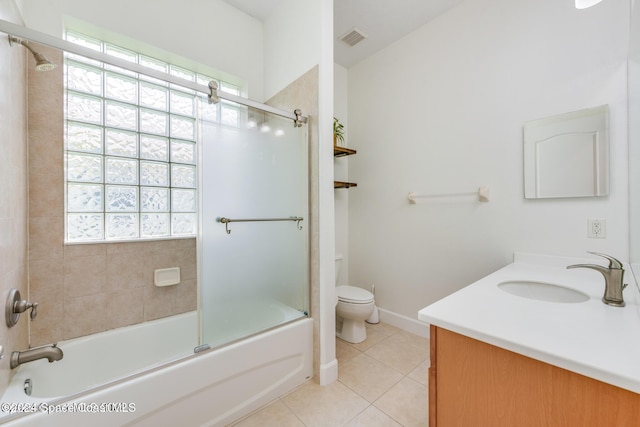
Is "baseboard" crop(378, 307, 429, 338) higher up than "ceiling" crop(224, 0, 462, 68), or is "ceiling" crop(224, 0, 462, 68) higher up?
"ceiling" crop(224, 0, 462, 68)

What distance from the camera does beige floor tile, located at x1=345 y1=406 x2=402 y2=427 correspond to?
133cm

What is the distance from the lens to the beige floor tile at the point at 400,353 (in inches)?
72.9

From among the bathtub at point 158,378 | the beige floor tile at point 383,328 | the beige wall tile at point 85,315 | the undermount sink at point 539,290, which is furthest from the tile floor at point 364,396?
the beige wall tile at point 85,315

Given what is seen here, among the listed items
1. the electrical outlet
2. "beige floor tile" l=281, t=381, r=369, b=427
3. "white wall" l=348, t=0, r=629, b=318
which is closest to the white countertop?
the electrical outlet

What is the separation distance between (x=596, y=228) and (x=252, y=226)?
203 cm

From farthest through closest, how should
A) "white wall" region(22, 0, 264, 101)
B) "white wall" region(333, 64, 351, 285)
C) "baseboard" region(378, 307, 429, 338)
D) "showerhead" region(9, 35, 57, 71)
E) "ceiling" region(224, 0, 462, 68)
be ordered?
"white wall" region(333, 64, 351, 285) < "baseboard" region(378, 307, 429, 338) < "ceiling" region(224, 0, 462, 68) < "white wall" region(22, 0, 264, 101) < "showerhead" region(9, 35, 57, 71)

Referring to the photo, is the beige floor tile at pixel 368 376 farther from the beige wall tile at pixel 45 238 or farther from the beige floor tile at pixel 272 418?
the beige wall tile at pixel 45 238

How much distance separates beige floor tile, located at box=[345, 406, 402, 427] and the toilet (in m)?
0.74

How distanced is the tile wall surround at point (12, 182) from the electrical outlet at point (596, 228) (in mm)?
2906

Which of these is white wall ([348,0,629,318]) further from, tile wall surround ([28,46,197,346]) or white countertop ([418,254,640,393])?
tile wall surround ([28,46,197,346])

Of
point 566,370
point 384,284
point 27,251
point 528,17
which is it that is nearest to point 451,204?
point 384,284

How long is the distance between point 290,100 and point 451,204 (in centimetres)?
155

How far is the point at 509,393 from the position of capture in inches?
29.3

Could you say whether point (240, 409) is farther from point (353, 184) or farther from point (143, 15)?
point (143, 15)
